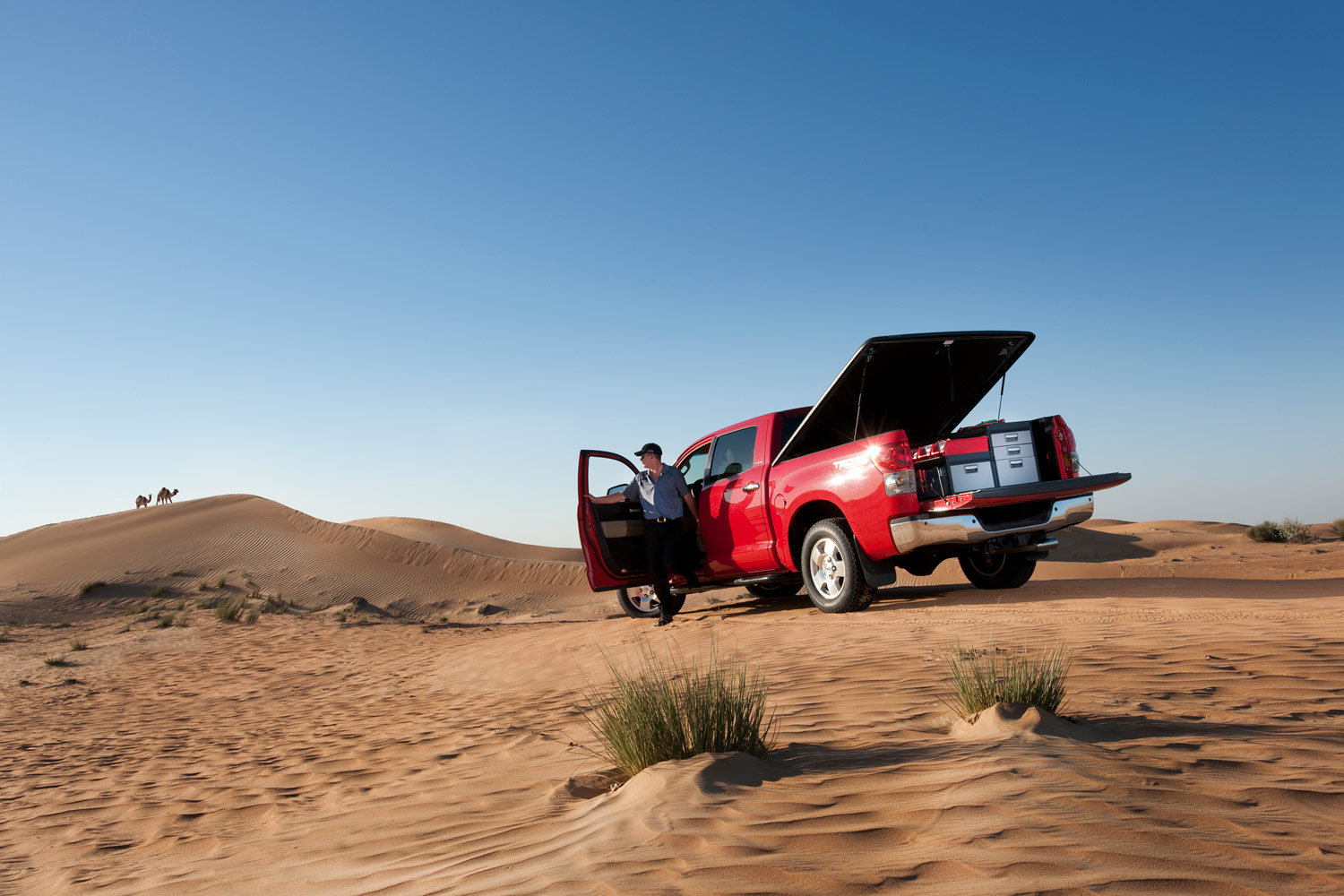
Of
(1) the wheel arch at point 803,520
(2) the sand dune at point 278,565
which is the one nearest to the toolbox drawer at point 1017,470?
(1) the wheel arch at point 803,520

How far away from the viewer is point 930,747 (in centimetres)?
369

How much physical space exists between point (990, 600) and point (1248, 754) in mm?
5586

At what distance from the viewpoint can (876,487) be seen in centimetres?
782

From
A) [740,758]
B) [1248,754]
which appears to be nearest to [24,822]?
[740,758]

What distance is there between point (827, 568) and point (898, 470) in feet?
4.90

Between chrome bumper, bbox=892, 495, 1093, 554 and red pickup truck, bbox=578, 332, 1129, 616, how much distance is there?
0.01 metres

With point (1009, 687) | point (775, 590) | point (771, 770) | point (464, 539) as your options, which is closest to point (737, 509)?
point (775, 590)

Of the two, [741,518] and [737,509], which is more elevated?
[737,509]

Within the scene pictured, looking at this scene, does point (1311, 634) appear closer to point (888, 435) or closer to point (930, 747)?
point (888, 435)

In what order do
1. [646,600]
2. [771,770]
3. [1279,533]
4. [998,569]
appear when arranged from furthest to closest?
[1279,533]
[646,600]
[998,569]
[771,770]

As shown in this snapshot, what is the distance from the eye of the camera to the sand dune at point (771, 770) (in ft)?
8.26

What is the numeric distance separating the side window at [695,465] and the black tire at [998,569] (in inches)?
125

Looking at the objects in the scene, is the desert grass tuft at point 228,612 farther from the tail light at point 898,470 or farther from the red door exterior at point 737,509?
the tail light at point 898,470

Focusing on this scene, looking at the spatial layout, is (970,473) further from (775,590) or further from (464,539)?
(464,539)
